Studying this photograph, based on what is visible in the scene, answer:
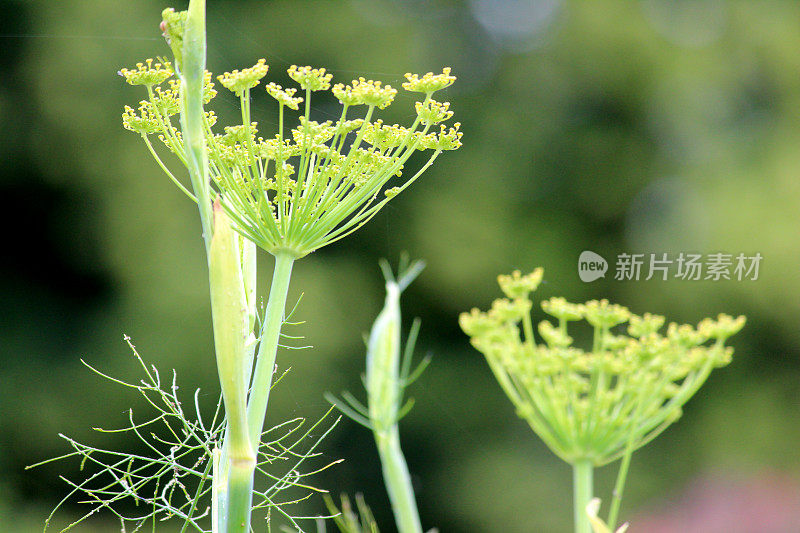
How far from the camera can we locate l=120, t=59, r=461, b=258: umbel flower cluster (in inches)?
18.0

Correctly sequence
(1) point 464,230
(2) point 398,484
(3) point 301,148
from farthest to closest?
(1) point 464,230 < (3) point 301,148 < (2) point 398,484

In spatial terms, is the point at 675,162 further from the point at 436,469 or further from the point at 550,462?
the point at 436,469

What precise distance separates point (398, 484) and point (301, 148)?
8.8 inches

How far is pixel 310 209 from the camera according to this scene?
50 cm

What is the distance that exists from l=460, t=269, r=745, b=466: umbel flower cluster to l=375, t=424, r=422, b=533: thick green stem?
0.06m

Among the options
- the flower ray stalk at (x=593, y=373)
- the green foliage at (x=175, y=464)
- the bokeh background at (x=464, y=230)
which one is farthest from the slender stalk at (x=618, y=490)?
the bokeh background at (x=464, y=230)

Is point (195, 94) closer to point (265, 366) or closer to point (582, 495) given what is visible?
point (265, 366)

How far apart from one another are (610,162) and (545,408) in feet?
14.4

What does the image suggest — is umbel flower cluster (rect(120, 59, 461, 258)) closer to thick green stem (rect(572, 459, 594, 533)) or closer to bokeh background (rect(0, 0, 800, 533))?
thick green stem (rect(572, 459, 594, 533))

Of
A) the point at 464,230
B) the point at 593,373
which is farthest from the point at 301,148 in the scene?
the point at 464,230

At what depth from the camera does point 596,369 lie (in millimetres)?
361

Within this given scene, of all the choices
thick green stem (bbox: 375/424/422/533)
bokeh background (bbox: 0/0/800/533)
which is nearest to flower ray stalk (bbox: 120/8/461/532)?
thick green stem (bbox: 375/424/422/533)

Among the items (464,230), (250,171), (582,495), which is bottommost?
(582,495)

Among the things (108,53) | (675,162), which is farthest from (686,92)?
(108,53)
